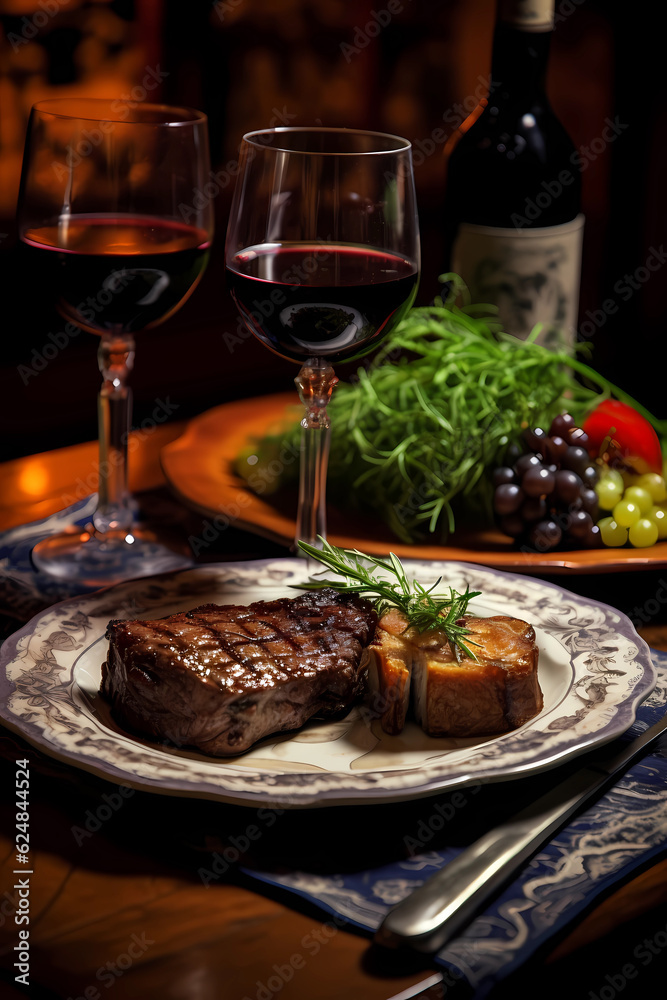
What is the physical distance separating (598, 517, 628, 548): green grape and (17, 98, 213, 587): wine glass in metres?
0.49

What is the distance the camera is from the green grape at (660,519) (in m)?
1.28

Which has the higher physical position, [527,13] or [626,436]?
[527,13]

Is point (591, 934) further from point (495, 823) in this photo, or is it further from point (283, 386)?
point (283, 386)

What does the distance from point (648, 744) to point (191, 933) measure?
15.8 inches

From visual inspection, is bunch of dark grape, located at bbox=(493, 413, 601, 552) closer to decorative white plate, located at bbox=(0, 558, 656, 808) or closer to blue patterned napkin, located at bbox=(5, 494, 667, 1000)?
decorative white plate, located at bbox=(0, 558, 656, 808)

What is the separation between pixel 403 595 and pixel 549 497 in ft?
1.28

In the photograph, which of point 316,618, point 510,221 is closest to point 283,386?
point 510,221

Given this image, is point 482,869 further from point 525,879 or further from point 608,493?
point 608,493

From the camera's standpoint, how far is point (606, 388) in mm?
1523

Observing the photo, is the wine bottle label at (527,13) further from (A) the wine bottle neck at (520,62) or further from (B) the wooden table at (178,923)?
(B) the wooden table at (178,923)

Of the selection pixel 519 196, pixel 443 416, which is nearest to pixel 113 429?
pixel 443 416

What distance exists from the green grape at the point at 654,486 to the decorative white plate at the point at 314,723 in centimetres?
33

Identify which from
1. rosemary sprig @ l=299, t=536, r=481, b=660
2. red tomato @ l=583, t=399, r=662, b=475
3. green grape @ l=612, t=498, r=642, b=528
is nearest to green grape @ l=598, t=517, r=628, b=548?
green grape @ l=612, t=498, r=642, b=528

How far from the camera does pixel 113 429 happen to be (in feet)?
4.29
